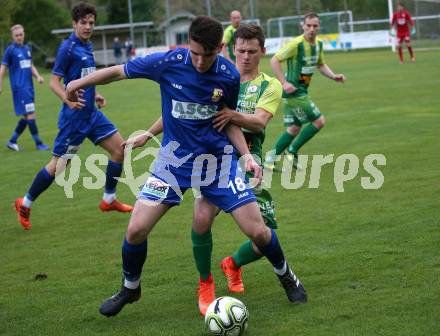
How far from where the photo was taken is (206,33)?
468 cm

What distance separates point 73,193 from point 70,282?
4.12 meters

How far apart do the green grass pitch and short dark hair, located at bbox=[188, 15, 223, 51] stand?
1834 millimetres

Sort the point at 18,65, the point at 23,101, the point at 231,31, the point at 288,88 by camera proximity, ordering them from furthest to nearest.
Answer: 1. the point at 231,31
2. the point at 18,65
3. the point at 23,101
4. the point at 288,88

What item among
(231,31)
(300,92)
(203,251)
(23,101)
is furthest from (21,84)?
(203,251)

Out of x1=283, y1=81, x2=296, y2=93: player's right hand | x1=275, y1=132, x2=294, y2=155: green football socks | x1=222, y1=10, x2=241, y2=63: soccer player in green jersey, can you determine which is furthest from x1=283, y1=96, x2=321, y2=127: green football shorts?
x1=222, y1=10, x2=241, y2=63: soccer player in green jersey

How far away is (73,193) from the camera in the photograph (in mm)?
10141

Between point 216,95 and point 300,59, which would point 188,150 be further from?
point 300,59

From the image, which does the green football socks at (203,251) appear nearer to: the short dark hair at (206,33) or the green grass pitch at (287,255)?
the green grass pitch at (287,255)

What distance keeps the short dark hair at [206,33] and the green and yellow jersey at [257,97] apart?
0.92m

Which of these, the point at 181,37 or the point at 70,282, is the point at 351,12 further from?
the point at 70,282

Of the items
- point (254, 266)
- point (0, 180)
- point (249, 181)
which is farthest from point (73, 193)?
point (249, 181)

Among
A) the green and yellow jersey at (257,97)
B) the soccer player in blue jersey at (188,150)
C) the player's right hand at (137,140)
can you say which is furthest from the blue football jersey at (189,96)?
the green and yellow jersey at (257,97)

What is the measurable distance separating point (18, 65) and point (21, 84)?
0.47 meters

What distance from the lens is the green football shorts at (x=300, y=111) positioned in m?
10.7
